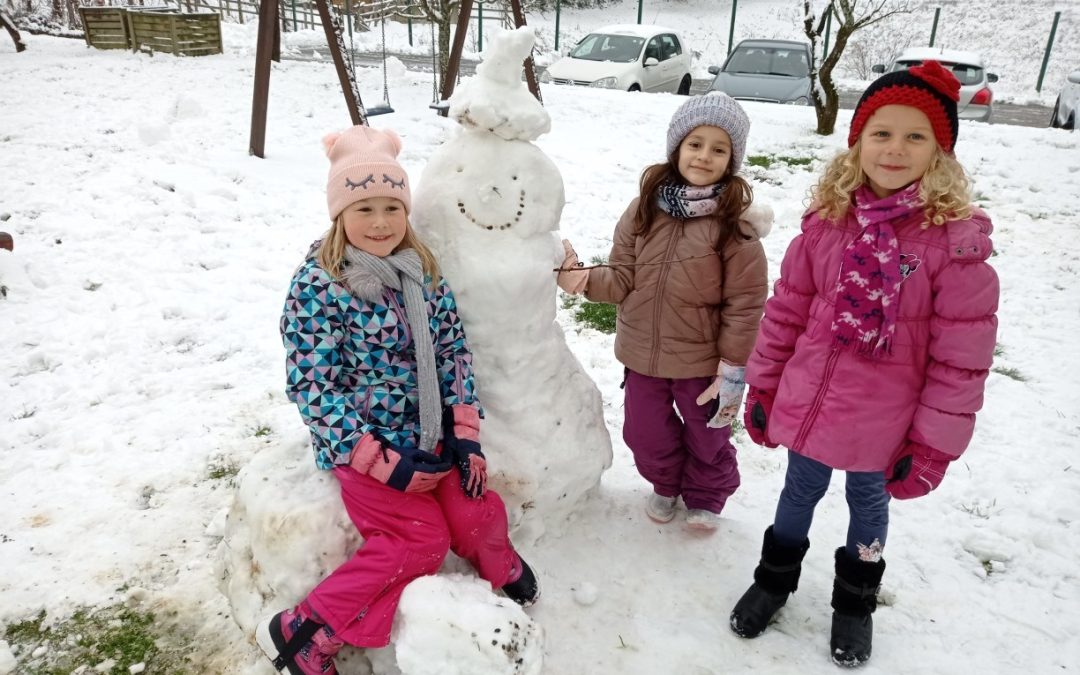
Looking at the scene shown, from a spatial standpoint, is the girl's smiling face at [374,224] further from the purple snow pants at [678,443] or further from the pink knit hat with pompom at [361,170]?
the purple snow pants at [678,443]

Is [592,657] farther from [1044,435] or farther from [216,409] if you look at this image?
[1044,435]

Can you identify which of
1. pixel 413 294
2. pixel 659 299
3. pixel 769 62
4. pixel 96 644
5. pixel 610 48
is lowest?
pixel 96 644

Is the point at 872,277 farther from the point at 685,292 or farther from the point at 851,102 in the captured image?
the point at 851,102

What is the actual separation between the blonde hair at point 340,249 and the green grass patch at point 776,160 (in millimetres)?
5771

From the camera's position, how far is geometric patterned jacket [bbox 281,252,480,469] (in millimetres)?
1998

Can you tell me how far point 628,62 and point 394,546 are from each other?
11.3 metres

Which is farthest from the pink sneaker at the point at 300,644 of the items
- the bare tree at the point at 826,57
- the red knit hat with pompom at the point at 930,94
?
the bare tree at the point at 826,57

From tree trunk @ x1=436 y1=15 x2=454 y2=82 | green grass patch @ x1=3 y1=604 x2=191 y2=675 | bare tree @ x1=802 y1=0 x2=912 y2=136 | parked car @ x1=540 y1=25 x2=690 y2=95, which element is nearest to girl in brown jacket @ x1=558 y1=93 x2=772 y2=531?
green grass patch @ x1=3 y1=604 x2=191 y2=675

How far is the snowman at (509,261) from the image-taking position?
224 cm

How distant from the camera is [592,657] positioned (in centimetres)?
224

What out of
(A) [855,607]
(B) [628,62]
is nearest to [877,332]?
(A) [855,607]

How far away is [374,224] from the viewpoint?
207 centimetres

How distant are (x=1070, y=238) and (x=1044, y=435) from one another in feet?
10.1

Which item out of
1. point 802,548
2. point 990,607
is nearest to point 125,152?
point 802,548
